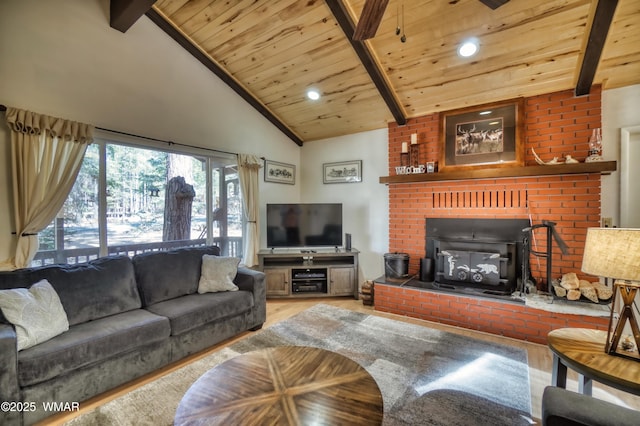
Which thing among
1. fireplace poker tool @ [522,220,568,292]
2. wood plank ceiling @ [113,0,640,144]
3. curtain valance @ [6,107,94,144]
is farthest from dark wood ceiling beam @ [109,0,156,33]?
fireplace poker tool @ [522,220,568,292]

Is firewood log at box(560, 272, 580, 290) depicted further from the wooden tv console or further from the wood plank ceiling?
the wooden tv console

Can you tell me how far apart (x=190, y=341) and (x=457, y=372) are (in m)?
2.22

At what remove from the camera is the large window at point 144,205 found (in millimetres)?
2775

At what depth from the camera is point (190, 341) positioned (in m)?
2.51

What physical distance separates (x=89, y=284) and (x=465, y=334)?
351 centimetres

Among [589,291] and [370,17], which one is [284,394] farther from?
[589,291]

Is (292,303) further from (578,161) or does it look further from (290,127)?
(578,161)

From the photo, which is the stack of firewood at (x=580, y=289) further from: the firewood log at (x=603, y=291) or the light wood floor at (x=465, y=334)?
the light wood floor at (x=465, y=334)

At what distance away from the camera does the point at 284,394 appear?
1.35 metres

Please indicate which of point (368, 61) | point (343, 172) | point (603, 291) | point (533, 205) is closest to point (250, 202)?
point (343, 172)

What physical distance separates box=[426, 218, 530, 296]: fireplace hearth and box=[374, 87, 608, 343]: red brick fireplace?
0.42 ft

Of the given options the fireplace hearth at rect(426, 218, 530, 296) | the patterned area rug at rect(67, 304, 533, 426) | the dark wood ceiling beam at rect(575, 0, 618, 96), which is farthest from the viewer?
the fireplace hearth at rect(426, 218, 530, 296)

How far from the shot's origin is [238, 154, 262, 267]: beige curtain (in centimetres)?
410

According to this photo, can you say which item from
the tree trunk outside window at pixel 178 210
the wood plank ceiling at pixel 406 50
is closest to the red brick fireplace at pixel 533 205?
the wood plank ceiling at pixel 406 50
